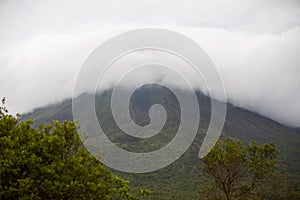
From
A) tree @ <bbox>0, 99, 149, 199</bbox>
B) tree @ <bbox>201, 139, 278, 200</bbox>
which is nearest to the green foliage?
tree @ <bbox>201, 139, 278, 200</bbox>

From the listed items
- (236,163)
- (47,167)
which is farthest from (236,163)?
(47,167)

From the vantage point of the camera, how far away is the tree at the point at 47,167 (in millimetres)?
10180

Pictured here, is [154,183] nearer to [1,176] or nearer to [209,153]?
[209,153]

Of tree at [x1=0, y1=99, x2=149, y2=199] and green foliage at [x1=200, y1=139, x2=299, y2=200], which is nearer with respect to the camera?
tree at [x1=0, y1=99, x2=149, y2=199]

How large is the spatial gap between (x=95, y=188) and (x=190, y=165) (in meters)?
126

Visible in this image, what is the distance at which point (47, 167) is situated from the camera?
10.8 meters

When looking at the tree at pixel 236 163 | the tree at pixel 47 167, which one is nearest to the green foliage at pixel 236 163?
the tree at pixel 236 163

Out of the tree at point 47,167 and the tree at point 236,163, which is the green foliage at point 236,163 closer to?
the tree at point 236,163

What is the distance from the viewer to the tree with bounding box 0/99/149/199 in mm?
10180

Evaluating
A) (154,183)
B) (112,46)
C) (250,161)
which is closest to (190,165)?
(154,183)

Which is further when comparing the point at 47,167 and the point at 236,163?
the point at 236,163

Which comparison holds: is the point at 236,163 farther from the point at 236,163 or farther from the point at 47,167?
the point at 47,167

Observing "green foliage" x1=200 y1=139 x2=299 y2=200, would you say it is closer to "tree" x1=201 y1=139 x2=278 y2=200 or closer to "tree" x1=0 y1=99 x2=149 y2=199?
"tree" x1=201 y1=139 x2=278 y2=200

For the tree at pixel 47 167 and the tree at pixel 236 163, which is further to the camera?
the tree at pixel 236 163
